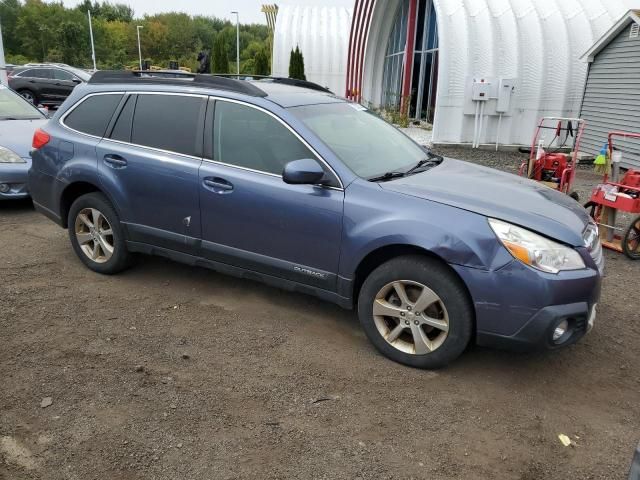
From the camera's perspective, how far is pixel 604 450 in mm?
2779

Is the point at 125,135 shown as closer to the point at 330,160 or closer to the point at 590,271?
the point at 330,160

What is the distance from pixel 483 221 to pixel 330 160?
1098mm

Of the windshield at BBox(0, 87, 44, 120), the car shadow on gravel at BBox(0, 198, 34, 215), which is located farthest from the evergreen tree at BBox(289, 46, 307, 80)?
the car shadow on gravel at BBox(0, 198, 34, 215)

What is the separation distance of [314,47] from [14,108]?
23694mm

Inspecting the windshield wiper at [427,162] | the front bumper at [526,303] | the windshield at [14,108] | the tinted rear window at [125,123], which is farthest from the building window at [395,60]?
the front bumper at [526,303]

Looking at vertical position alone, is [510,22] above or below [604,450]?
above

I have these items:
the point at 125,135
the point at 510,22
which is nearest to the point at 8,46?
the point at 510,22

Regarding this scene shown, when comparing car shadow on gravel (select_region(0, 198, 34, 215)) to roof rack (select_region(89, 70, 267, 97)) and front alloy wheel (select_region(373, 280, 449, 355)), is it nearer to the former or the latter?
roof rack (select_region(89, 70, 267, 97))

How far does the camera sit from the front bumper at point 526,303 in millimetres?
3014

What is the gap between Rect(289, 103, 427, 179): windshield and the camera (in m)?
3.81

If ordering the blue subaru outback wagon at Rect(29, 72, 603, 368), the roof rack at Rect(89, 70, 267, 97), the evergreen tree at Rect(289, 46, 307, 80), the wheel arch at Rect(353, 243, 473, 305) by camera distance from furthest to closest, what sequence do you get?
1. the evergreen tree at Rect(289, 46, 307, 80)
2. the roof rack at Rect(89, 70, 267, 97)
3. the wheel arch at Rect(353, 243, 473, 305)
4. the blue subaru outback wagon at Rect(29, 72, 603, 368)

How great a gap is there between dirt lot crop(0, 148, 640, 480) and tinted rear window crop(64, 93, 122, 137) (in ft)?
4.61

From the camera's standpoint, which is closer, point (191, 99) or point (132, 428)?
point (132, 428)

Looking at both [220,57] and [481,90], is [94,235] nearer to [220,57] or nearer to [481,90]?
[481,90]
